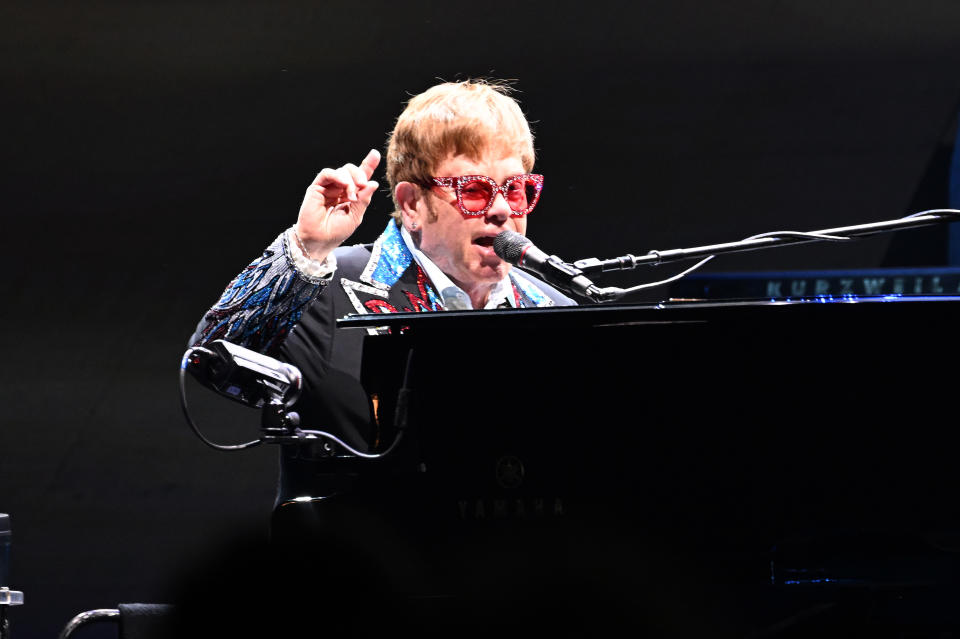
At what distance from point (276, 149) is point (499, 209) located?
157 cm

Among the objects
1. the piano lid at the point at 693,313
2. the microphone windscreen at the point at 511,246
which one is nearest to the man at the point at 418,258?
the microphone windscreen at the point at 511,246

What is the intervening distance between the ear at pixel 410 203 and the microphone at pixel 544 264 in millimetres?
534

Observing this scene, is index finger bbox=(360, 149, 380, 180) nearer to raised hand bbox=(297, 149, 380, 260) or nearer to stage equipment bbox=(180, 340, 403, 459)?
raised hand bbox=(297, 149, 380, 260)

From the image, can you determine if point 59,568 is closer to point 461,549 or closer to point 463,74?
point 463,74

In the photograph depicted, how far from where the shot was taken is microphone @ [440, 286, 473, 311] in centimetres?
225

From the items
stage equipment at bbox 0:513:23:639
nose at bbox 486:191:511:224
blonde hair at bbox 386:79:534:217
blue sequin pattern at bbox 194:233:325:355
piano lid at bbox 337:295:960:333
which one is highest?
blonde hair at bbox 386:79:534:217

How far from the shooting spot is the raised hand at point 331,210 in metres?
1.87

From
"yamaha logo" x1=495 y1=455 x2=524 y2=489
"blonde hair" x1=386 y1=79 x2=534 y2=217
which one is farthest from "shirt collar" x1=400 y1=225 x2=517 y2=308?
"yamaha logo" x1=495 y1=455 x2=524 y2=489

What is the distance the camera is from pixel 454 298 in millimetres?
2266

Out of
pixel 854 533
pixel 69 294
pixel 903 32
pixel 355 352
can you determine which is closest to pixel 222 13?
pixel 69 294

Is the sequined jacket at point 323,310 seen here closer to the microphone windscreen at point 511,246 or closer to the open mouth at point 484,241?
the open mouth at point 484,241

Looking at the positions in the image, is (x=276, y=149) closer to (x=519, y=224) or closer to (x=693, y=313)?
(x=519, y=224)

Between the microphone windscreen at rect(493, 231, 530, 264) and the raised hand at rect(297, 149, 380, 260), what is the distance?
0.77 feet

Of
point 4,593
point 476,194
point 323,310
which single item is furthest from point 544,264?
point 4,593
